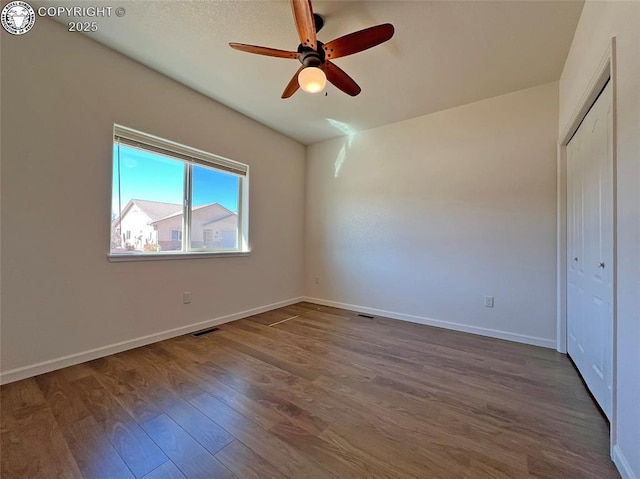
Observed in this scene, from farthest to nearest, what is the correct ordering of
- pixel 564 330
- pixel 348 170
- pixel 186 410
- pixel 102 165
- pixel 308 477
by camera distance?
pixel 348 170 → pixel 564 330 → pixel 102 165 → pixel 186 410 → pixel 308 477

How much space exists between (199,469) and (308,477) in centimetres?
50

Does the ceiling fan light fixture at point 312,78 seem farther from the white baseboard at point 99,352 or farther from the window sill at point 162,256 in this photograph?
the white baseboard at point 99,352

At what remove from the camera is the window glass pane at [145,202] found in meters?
Answer: 2.36

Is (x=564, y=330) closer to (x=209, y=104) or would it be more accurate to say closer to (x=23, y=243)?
(x=209, y=104)

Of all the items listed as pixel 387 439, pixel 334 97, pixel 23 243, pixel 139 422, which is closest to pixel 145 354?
pixel 139 422

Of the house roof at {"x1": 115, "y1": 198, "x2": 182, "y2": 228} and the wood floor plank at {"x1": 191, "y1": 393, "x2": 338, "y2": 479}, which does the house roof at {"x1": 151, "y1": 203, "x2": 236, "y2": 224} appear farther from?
the wood floor plank at {"x1": 191, "y1": 393, "x2": 338, "y2": 479}

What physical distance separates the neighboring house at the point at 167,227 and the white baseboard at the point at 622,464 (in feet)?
11.4

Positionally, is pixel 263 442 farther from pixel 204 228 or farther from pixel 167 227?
pixel 204 228

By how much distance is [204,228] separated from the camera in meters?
3.11

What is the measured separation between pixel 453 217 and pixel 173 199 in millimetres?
3230

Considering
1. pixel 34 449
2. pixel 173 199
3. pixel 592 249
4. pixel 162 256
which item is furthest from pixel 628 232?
pixel 173 199

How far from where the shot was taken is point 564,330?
7.89ft

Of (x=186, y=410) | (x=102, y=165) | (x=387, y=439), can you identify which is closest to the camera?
(x=387, y=439)

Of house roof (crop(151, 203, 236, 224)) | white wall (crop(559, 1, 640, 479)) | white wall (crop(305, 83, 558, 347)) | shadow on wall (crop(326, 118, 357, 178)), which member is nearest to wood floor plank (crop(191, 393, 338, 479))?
white wall (crop(559, 1, 640, 479))
